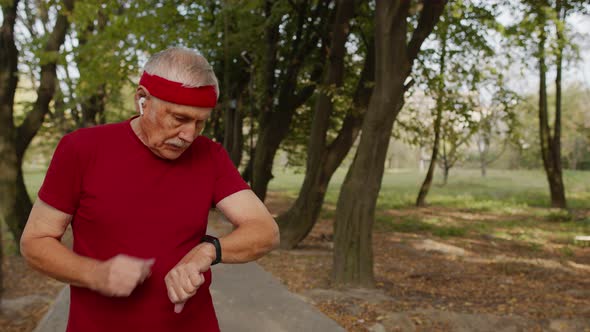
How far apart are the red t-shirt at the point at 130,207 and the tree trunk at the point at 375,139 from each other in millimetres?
5548

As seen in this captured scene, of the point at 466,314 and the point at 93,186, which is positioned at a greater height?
the point at 93,186

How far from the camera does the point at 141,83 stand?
1.94m

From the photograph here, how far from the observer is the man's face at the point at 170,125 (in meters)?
1.90

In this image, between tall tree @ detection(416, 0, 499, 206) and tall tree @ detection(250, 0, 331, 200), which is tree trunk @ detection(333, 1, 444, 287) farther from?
tall tree @ detection(250, 0, 331, 200)

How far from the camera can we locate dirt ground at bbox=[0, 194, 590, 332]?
20.3 feet

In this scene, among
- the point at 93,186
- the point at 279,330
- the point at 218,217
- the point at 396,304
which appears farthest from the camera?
the point at 218,217

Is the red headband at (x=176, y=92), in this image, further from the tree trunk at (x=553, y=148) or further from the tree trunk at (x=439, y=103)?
the tree trunk at (x=553, y=148)

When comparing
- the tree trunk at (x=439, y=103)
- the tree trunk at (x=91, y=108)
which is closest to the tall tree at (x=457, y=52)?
the tree trunk at (x=439, y=103)

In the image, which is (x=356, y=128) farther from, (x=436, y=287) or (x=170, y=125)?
(x=170, y=125)

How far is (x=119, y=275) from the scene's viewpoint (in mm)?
1686

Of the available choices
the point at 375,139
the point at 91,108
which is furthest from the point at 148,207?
the point at 91,108

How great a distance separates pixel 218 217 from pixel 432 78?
7620 millimetres

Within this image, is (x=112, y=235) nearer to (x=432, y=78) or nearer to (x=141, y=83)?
(x=141, y=83)

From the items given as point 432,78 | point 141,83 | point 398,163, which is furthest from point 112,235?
point 398,163
